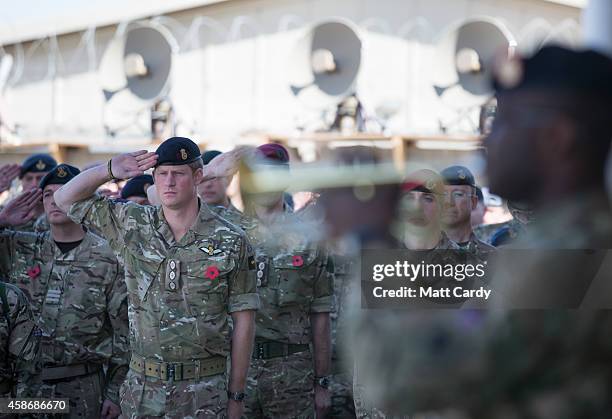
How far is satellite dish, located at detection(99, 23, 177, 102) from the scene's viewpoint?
18.1 metres

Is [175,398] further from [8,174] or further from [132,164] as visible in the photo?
[8,174]

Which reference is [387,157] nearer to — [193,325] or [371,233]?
[371,233]

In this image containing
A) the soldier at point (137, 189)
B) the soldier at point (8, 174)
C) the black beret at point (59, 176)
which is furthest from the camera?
the soldier at point (137, 189)

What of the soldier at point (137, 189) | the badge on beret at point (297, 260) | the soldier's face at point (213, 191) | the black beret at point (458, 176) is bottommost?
the badge on beret at point (297, 260)

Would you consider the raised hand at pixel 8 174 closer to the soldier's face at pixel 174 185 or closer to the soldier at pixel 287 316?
the soldier at pixel 287 316

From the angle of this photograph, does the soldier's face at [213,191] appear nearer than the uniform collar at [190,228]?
No

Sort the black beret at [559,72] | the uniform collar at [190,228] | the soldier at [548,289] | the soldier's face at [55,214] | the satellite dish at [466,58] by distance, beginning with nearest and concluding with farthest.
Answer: the soldier at [548,289] → the black beret at [559,72] → the uniform collar at [190,228] → the soldier's face at [55,214] → the satellite dish at [466,58]

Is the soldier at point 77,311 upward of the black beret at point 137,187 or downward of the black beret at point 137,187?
downward

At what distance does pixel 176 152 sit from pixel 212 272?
0.61 m

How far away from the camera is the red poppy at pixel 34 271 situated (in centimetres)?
707

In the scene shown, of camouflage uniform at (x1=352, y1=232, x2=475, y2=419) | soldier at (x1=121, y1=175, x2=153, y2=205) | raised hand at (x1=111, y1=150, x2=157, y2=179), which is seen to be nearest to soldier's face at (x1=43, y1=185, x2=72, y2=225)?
soldier at (x1=121, y1=175, x2=153, y2=205)

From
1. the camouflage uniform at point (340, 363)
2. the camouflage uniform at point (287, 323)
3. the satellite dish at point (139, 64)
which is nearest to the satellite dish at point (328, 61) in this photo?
the satellite dish at point (139, 64)

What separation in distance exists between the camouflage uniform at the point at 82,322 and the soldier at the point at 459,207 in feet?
6.52

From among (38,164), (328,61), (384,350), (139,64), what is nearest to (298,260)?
(38,164)
